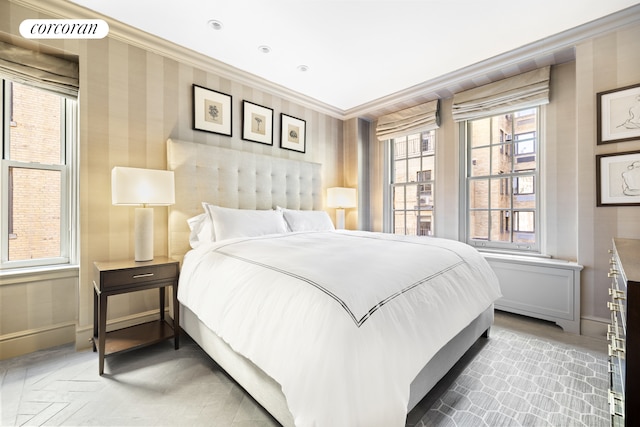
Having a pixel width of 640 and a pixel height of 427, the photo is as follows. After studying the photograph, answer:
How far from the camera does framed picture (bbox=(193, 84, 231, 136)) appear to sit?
9.37 ft

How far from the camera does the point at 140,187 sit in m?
2.10

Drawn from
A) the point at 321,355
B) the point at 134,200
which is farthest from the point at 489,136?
the point at 134,200

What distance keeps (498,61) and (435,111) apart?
34.0 inches

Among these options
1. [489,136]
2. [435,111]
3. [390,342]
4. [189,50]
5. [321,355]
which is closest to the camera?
[321,355]

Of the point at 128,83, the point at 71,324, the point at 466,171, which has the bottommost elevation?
the point at 71,324

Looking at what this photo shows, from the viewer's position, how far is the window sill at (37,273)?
6.64ft

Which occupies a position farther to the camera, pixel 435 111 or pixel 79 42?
pixel 435 111

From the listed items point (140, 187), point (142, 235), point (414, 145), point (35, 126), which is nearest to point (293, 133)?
Answer: point (414, 145)

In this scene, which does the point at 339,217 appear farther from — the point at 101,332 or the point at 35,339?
the point at 35,339

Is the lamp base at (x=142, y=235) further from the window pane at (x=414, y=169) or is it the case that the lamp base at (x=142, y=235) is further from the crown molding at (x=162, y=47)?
the window pane at (x=414, y=169)

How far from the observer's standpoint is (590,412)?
1.47 meters

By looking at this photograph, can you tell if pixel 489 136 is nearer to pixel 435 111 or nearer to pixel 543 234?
pixel 435 111

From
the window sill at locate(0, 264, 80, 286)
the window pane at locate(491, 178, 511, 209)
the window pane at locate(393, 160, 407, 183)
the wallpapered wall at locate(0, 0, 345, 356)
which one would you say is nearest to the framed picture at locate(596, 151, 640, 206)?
the window pane at locate(491, 178, 511, 209)

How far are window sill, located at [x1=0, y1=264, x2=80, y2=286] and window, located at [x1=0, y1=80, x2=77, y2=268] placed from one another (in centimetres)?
11
